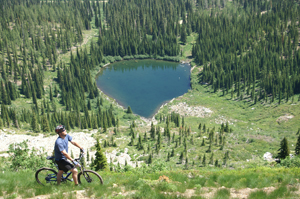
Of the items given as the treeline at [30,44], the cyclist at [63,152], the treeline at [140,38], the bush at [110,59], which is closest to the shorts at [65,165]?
the cyclist at [63,152]

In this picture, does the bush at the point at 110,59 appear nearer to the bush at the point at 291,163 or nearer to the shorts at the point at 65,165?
the bush at the point at 291,163

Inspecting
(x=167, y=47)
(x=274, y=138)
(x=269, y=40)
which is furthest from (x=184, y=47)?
(x=274, y=138)

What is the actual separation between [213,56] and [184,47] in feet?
93.3

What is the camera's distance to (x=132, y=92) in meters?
127

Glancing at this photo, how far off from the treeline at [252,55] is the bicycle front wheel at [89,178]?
90118mm

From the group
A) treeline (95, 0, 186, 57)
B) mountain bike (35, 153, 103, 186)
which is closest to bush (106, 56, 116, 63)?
treeline (95, 0, 186, 57)

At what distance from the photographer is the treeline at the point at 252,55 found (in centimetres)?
10706

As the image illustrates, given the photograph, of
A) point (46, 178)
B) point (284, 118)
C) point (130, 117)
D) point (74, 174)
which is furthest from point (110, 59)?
point (74, 174)

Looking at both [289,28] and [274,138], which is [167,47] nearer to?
[289,28]

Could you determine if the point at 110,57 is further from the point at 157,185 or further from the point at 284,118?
the point at 157,185

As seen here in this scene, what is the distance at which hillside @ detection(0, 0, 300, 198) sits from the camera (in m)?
20.2

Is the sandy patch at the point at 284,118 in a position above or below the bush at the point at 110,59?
below

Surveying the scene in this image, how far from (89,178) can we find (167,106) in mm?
92200

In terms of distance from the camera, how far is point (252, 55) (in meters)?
134
